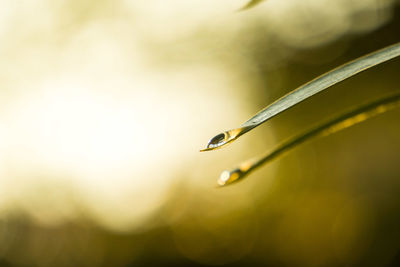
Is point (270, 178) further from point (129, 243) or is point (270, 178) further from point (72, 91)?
point (72, 91)

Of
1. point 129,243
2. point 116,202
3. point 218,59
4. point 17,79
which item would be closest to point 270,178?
point 218,59

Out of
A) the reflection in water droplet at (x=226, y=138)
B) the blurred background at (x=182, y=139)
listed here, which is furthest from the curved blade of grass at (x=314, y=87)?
the blurred background at (x=182, y=139)

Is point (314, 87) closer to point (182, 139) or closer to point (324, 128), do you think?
point (324, 128)

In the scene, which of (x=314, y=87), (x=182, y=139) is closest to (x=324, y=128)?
(x=314, y=87)

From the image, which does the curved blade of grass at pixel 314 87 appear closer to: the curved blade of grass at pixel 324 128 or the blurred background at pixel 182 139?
the curved blade of grass at pixel 324 128

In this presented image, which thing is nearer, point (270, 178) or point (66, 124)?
point (270, 178)
